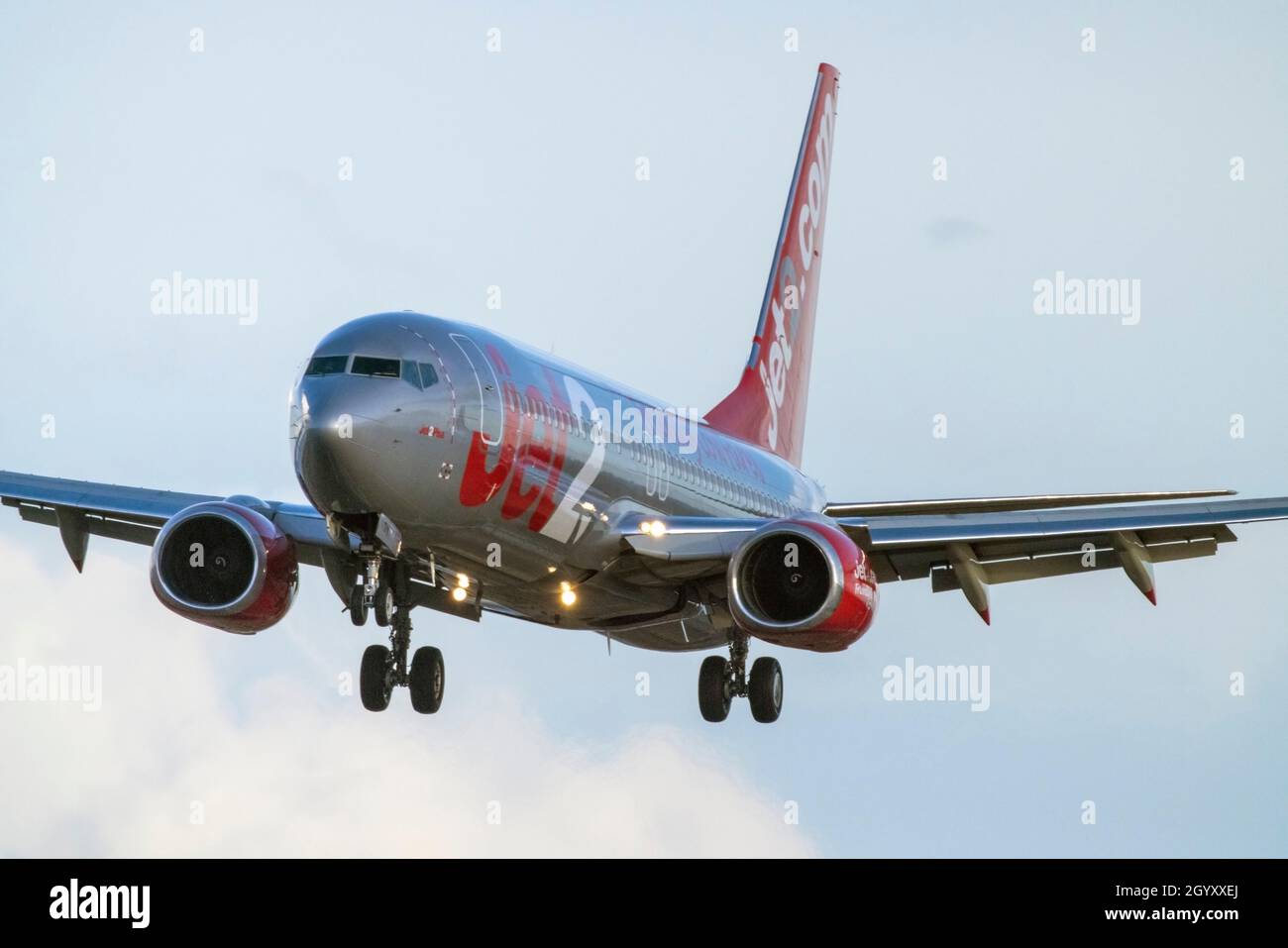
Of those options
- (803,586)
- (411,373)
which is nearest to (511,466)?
(411,373)

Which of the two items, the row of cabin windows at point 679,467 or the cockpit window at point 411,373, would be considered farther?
the row of cabin windows at point 679,467

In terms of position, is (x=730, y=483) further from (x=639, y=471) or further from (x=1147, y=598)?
(x=1147, y=598)

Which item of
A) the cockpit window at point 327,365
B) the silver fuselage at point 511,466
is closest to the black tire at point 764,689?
the silver fuselage at point 511,466

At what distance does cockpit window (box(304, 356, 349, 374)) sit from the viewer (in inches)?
1081

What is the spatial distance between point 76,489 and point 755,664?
1166cm

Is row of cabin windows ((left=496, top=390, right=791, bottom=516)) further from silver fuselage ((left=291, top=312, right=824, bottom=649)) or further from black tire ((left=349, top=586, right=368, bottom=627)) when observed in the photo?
black tire ((left=349, top=586, right=368, bottom=627))

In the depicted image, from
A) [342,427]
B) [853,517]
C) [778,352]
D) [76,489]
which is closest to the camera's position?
[342,427]

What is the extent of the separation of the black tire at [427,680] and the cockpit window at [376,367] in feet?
26.4

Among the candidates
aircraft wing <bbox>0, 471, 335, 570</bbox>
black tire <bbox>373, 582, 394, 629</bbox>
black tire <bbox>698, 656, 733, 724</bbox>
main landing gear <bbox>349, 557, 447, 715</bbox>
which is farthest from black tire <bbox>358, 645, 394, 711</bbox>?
black tire <bbox>698, 656, 733, 724</bbox>

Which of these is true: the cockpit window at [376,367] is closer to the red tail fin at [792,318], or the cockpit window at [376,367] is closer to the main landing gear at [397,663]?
the main landing gear at [397,663]

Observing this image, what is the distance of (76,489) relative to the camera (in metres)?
35.2

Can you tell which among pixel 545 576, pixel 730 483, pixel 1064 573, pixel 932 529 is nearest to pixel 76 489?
pixel 545 576

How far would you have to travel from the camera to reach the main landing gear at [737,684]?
3719 centimetres

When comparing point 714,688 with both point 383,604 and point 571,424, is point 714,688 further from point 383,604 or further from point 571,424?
point 383,604
